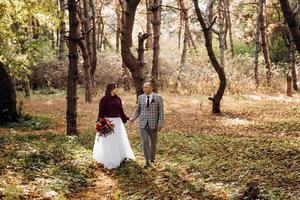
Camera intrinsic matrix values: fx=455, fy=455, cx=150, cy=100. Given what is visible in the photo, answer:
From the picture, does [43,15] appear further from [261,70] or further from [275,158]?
[261,70]

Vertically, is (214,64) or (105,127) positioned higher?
(214,64)

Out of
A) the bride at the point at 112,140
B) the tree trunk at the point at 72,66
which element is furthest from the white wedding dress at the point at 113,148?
the tree trunk at the point at 72,66

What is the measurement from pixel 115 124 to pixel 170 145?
Result: 8.61ft

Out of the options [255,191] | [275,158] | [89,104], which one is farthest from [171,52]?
[255,191]

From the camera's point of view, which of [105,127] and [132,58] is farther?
[132,58]

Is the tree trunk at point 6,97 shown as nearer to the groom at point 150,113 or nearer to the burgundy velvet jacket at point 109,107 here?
the burgundy velvet jacket at point 109,107

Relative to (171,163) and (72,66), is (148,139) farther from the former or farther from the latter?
(72,66)

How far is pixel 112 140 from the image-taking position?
11.9m

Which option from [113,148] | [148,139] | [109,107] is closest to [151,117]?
[148,139]

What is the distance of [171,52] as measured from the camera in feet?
127

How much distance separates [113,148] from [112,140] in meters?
0.21

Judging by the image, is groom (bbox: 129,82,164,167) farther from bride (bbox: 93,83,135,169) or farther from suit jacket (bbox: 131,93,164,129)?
bride (bbox: 93,83,135,169)

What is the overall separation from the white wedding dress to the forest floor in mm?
216

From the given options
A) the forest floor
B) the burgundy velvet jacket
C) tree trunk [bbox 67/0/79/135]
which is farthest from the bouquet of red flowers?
tree trunk [bbox 67/0/79/135]
